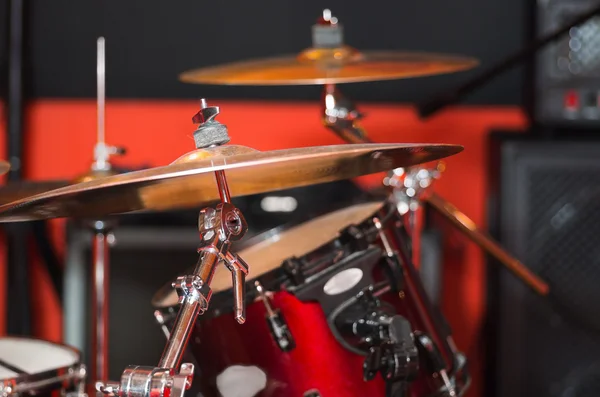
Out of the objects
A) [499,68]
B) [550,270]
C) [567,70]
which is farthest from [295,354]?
[567,70]

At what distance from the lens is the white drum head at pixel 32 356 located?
55.6 inches

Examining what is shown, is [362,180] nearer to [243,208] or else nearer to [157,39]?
[243,208]

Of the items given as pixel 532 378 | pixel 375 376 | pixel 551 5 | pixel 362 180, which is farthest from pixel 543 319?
pixel 375 376

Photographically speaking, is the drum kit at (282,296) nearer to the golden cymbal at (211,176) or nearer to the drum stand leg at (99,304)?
the golden cymbal at (211,176)

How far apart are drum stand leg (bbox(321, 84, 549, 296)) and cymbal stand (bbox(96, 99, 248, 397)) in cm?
74

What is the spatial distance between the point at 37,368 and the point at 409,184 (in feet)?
2.96

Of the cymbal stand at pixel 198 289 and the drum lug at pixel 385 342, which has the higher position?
the cymbal stand at pixel 198 289

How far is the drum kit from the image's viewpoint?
1.08 metres

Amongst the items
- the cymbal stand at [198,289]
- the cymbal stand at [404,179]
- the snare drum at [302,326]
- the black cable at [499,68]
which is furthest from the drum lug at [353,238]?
the black cable at [499,68]

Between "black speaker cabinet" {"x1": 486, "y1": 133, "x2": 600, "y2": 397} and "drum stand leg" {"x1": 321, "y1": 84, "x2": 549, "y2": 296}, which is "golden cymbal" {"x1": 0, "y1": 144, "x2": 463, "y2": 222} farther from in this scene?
"black speaker cabinet" {"x1": 486, "y1": 133, "x2": 600, "y2": 397}

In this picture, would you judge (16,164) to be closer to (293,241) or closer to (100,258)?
(100,258)

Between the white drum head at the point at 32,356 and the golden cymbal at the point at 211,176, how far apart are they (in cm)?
29

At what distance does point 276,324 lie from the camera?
1.31 m

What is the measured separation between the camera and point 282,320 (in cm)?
132
